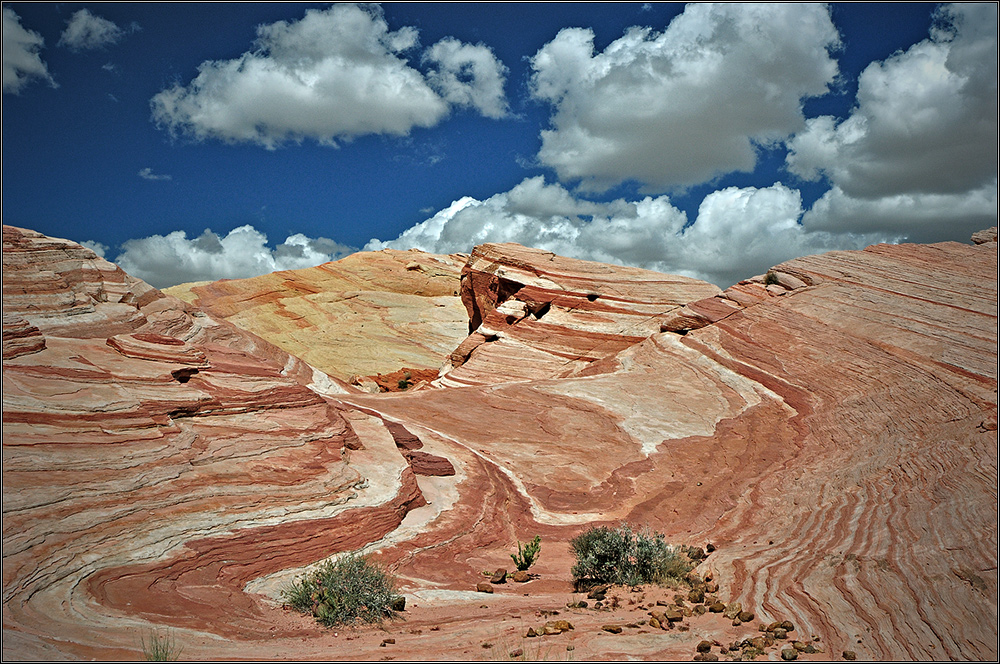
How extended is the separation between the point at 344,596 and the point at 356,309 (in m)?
51.0

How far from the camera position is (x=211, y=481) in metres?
11.9

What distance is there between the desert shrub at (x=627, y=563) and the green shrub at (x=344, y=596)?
12.5ft

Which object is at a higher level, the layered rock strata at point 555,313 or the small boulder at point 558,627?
the layered rock strata at point 555,313

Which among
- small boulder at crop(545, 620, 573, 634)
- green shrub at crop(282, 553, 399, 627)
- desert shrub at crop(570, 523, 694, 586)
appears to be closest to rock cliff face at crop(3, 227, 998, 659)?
small boulder at crop(545, 620, 573, 634)

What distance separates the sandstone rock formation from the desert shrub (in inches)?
1389

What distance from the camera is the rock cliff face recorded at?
873 cm

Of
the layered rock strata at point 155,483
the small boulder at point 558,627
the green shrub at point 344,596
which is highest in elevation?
the layered rock strata at point 155,483

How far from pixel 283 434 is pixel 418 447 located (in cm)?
539

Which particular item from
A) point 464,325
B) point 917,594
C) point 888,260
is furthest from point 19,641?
point 464,325

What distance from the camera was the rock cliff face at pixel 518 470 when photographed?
344 inches

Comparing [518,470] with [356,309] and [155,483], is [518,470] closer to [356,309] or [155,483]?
[155,483]

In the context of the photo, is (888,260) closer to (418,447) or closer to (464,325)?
(418,447)

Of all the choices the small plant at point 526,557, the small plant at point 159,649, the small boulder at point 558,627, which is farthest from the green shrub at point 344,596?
the small plant at point 526,557

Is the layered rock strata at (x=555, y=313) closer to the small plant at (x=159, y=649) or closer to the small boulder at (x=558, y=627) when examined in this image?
the small boulder at (x=558, y=627)
